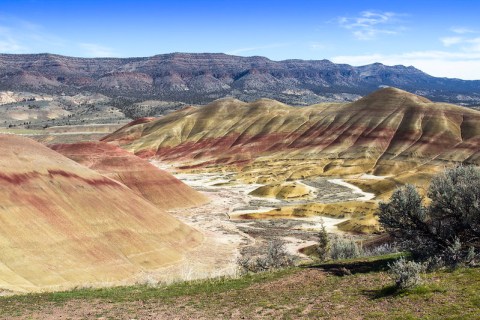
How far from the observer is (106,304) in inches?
→ 911

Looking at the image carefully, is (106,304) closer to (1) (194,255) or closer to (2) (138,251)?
(2) (138,251)

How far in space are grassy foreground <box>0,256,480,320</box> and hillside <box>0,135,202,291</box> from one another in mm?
8925

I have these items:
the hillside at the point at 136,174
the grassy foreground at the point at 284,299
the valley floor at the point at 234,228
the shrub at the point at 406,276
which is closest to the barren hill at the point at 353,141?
the valley floor at the point at 234,228

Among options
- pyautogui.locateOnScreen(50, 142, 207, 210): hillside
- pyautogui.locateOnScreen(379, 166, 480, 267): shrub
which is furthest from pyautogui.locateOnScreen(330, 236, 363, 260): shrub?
pyautogui.locateOnScreen(50, 142, 207, 210): hillside

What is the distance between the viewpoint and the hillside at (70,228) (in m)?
39.4

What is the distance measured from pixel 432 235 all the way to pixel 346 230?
158 ft

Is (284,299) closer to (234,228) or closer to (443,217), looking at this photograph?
(443,217)

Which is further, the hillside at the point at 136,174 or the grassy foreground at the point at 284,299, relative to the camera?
the hillside at the point at 136,174

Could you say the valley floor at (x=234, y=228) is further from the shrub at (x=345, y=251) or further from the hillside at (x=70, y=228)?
the shrub at (x=345, y=251)

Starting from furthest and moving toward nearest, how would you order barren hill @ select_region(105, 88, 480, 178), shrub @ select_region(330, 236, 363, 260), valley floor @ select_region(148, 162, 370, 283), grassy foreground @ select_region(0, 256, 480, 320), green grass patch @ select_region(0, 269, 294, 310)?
barren hill @ select_region(105, 88, 480, 178)
valley floor @ select_region(148, 162, 370, 283)
shrub @ select_region(330, 236, 363, 260)
green grass patch @ select_region(0, 269, 294, 310)
grassy foreground @ select_region(0, 256, 480, 320)

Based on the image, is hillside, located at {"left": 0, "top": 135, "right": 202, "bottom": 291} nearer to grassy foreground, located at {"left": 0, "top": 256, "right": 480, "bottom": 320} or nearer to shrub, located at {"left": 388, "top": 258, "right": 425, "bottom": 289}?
grassy foreground, located at {"left": 0, "top": 256, "right": 480, "bottom": 320}

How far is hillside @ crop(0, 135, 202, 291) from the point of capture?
3941 cm

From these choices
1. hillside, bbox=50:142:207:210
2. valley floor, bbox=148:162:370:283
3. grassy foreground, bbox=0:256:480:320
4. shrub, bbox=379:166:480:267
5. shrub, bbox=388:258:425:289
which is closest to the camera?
grassy foreground, bbox=0:256:480:320

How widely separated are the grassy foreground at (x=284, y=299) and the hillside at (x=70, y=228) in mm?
8925
